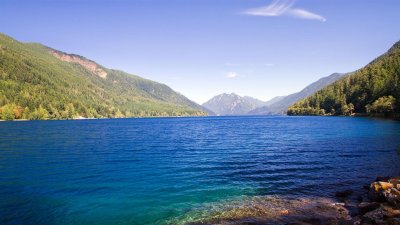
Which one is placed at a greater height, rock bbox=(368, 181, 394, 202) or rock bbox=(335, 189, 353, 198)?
rock bbox=(368, 181, 394, 202)

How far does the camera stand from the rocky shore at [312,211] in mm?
23173

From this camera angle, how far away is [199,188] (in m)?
35.3

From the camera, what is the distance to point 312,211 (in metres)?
26.5

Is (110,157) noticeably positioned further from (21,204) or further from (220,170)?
(21,204)

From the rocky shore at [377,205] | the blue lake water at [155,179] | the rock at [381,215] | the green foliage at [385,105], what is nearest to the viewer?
the rock at [381,215]

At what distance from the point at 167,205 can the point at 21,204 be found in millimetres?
13852

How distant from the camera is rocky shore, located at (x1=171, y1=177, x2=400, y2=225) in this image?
2317 cm

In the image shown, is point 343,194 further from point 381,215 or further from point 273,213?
point 273,213

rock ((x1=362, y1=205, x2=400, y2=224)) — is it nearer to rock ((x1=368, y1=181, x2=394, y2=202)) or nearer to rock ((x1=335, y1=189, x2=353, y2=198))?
rock ((x1=368, y1=181, x2=394, y2=202))

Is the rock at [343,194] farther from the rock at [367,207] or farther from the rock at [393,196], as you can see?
the rock at [367,207]

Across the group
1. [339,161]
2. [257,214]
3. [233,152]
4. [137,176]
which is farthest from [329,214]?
[233,152]

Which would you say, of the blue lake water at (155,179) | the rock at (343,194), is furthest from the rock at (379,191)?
the blue lake water at (155,179)

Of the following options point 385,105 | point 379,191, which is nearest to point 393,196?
point 379,191

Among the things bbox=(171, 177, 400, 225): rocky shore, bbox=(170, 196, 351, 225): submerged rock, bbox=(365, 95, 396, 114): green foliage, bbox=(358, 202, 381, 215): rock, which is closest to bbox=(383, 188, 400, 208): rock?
bbox=(171, 177, 400, 225): rocky shore
